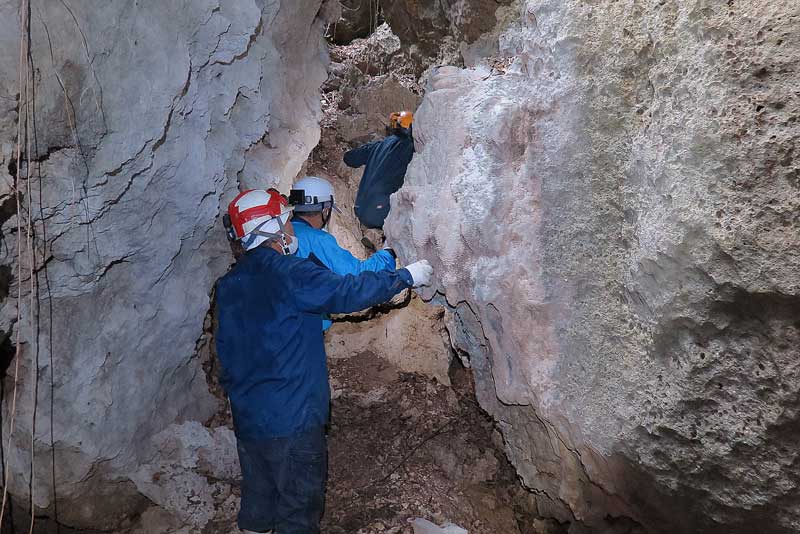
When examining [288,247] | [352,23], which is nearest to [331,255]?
[288,247]

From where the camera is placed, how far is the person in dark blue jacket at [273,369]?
298 cm

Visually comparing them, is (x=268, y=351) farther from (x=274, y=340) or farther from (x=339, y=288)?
(x=339, y=288)

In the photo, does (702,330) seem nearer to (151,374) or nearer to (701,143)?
(701,143)

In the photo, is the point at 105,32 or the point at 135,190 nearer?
the point at 105,32

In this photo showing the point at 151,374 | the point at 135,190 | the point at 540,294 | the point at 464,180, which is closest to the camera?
the point at 540,294

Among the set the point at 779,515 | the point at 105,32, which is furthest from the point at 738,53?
the point at 105,32

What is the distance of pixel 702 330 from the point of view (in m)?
1.78

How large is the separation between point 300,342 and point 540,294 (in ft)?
4.41

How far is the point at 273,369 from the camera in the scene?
3004 mm

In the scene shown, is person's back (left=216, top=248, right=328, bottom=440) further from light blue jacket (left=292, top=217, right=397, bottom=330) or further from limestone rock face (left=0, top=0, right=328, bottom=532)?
limestone rock face (left=0, top=0, right=328, bottom=532)

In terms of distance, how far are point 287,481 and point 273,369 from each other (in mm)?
625

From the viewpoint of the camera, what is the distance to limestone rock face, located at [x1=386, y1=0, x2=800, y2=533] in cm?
157

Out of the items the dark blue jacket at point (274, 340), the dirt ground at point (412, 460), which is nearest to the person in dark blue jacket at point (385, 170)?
the dark blue jacket at point (274, 340)

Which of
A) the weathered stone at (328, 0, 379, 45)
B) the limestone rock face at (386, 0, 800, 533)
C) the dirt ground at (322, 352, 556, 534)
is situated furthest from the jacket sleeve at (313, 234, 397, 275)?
the weathered stone at (328, 0, 379, 45)
